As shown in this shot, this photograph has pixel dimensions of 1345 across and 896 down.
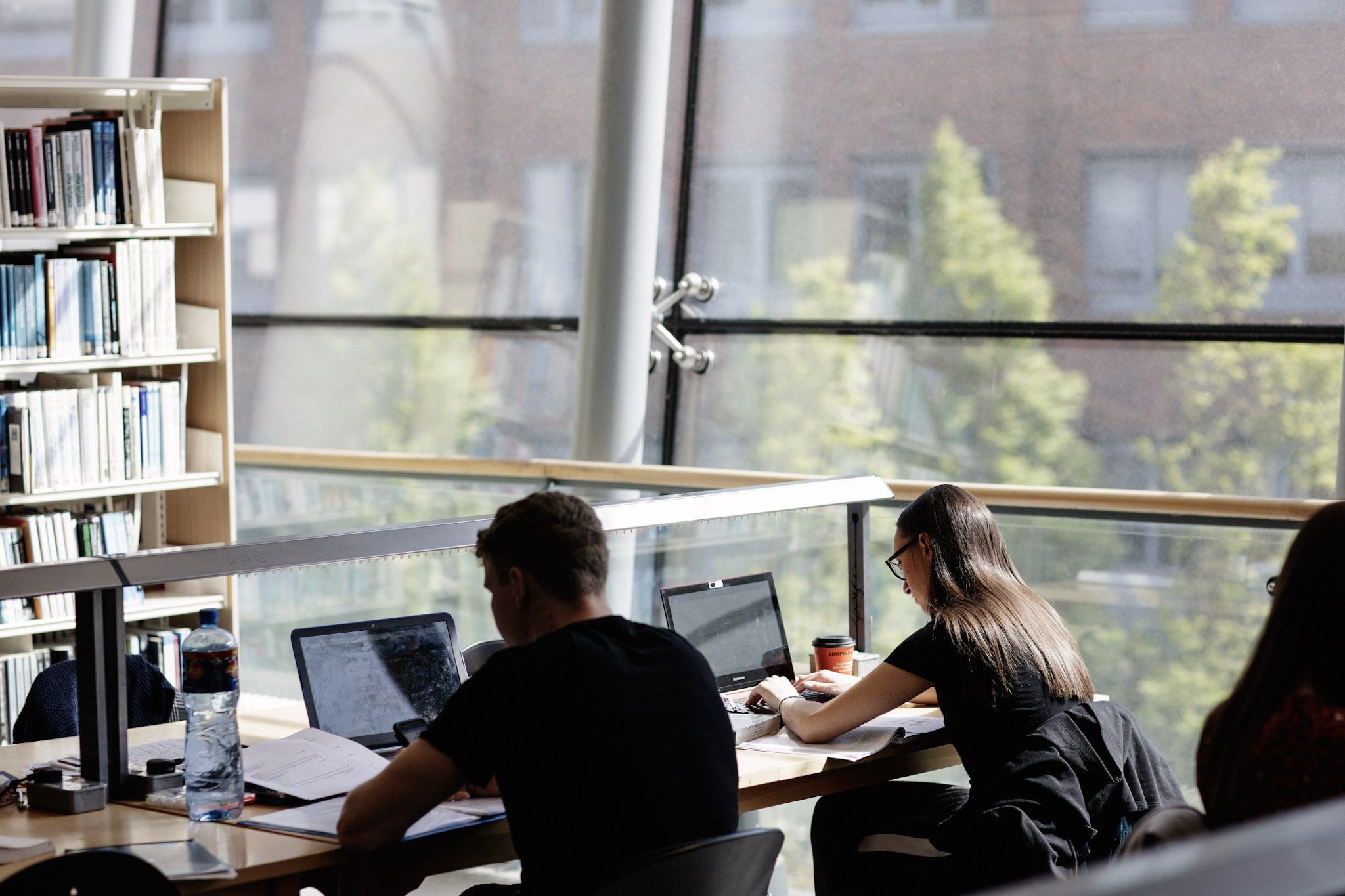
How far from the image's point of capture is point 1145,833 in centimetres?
146

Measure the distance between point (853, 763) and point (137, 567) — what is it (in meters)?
1.23

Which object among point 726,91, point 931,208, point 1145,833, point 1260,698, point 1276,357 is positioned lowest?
point 1145,833

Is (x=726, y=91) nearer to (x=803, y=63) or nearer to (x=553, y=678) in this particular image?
(x=803, y=63)

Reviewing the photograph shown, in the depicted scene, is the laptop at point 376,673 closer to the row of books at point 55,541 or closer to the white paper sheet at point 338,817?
the white paper sheet at point 338,817

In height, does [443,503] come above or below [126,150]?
below

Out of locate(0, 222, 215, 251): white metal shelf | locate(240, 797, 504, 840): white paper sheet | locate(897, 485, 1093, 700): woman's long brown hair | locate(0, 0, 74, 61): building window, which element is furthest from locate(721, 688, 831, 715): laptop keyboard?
locate(0, 0, 74, 61): building window

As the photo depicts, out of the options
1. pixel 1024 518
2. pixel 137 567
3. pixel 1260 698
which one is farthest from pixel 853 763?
pixel 1024 518

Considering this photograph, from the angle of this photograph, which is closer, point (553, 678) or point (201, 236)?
point (553, 678)

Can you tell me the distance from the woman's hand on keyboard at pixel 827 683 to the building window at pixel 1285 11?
268 centimetres

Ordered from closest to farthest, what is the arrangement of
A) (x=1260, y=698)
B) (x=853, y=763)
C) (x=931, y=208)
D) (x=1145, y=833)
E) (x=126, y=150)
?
1. (x=1145, y=833)
2. (x=1260, y=698)
3. (x=853, y=763)
4. (x=126, y=150)
5. (x=931, y=208)

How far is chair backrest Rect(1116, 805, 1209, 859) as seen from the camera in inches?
57.2

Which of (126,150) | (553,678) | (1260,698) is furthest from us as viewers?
(126,150)

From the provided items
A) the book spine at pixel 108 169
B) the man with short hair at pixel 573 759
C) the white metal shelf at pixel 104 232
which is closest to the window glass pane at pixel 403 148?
the white metal shelf at pixel 104 232

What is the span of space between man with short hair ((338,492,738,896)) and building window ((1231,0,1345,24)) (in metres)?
3.37
